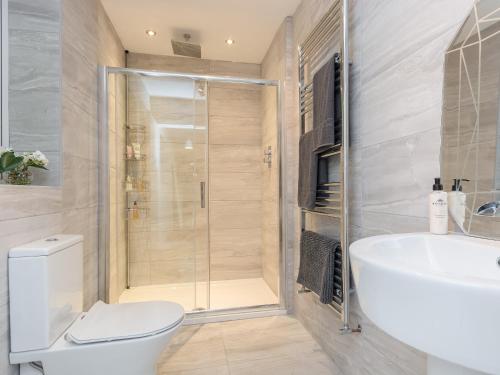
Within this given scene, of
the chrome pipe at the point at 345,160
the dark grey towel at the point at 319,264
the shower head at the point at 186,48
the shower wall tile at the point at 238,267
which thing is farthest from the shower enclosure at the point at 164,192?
the chrome pipe at the point at 345,160

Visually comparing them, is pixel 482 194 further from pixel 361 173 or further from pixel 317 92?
pixel 317 92

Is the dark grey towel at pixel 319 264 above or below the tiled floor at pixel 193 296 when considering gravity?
above

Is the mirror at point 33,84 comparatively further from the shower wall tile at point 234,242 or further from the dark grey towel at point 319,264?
the shower wall tile at point 234,242

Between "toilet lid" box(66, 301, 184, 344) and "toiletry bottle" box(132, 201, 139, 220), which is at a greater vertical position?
"toiletry bottle" box(132, 201, 139, 220)

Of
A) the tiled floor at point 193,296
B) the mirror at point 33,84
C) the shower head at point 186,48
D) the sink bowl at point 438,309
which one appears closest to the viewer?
the sink bowl at point 438,309

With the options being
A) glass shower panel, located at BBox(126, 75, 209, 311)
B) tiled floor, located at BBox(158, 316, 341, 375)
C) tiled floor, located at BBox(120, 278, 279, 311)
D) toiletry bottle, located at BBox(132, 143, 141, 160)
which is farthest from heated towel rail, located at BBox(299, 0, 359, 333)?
toiletry bottle, located at BBox(132, 143, 141, 160)

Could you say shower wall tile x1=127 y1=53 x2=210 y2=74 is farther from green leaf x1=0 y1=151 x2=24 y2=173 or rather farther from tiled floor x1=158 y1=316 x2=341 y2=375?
tiled floor x1=158 y1=316 x2=341 y2=375

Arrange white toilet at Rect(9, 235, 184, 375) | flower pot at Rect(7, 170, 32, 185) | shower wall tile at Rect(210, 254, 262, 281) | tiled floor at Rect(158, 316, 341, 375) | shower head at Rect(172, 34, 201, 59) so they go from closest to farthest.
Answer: white toilet at Rect(9, 235, 184, 375) < flower pot at Rect(7, 170, 32, 185) < tiled floor at Rect(158, 316, 341, 375) < shower head at Rect(172, 34, 201, 59) < shower wall tile at Rect(210, 254, 262, 281)

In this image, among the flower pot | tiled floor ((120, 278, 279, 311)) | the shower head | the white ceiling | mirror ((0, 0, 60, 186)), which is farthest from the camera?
the shower head

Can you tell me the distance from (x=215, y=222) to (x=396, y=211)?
214cm

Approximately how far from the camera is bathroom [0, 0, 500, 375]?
779 millimetres

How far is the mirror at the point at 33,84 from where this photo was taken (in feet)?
4.65

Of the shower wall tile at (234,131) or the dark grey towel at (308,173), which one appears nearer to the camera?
the dark grey towel at (308,173)

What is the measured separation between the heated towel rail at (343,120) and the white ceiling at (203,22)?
558 mm
